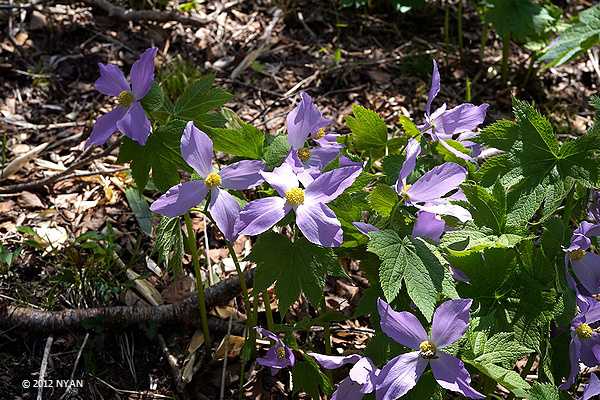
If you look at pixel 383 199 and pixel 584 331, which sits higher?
pixel 383 199

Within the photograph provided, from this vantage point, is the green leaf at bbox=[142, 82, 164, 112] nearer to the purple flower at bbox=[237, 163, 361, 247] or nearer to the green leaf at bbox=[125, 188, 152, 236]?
the purple flower at bbox=[237, 163, 361, 247]

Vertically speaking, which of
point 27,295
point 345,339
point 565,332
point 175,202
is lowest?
point 345,339

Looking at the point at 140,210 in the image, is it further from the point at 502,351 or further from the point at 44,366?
the point at 502,351

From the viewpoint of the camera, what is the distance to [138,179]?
1502mm

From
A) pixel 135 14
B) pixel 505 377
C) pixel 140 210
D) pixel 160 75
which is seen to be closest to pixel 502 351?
pixel 505 377

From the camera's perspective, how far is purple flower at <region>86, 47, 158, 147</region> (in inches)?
56.9

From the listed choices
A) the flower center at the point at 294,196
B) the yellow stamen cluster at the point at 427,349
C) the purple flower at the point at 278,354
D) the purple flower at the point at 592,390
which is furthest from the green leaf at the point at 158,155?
the purple flower at the point at 592,390

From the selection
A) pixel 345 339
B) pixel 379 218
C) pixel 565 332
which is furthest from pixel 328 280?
pixel 565 332

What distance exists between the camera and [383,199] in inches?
59.2

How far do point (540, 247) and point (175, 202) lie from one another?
0.81m

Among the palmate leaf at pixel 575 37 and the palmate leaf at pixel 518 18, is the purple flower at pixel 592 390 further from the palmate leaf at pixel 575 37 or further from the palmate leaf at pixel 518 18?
the palmate leaf at pixel 518 18

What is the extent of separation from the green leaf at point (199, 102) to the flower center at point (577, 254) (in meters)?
0.83

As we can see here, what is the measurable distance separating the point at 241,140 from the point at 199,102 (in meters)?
0.13

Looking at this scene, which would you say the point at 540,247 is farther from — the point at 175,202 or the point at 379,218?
the point at 175,202
